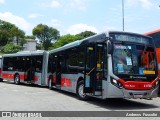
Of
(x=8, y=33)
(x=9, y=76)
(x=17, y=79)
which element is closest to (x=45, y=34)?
(x=8, y=33)

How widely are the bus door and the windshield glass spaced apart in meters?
0.77

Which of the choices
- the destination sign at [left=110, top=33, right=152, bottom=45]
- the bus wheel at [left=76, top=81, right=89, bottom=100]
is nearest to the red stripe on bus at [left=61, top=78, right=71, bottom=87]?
the bus wheel at [left=76, top=81, right=89, bottom=100]

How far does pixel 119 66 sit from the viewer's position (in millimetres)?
12281

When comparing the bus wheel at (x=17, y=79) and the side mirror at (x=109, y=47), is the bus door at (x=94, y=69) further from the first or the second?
the bus wheel at (x=17, y=79)

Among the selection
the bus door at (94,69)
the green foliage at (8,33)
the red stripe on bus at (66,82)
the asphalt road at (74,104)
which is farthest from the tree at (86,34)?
the bus door at (94,69)

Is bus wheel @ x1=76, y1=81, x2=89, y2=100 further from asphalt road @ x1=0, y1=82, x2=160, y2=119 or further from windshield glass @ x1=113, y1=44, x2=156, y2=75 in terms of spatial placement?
windshield glass @ x1=113, y1=44, x2=156, y2=75

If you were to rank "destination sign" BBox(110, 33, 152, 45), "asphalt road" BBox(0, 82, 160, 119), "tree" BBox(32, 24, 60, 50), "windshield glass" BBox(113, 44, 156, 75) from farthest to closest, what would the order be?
"tree" BBox(32, 24, 60, 50) < "destination sign" BBox(110, 33, 152, 45) < "windshield glass" BBox(113, 44, 156, 75) < "asphalt road" BBox(0, 82, 160, 119)

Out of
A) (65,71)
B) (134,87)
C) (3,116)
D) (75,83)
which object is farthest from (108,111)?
(65,71)

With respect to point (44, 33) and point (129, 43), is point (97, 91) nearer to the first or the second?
point (129, 43)

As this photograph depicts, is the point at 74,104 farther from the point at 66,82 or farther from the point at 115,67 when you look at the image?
the point at 66,82

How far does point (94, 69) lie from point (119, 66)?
154 cm

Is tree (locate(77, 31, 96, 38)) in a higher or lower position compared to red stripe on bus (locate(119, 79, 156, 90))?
higher

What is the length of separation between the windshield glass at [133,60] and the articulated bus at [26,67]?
40.7ft

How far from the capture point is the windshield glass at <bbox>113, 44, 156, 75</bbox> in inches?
484
